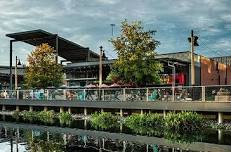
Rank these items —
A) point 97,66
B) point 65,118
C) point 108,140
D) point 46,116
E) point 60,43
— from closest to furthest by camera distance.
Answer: point 108,140
point 65,118
point 46,116
point 97,66
point 60,43

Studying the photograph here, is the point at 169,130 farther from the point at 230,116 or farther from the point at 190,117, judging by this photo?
the point at 230,116

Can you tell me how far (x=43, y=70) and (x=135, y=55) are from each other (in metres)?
17.0

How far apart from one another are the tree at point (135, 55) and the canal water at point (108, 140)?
10.9m

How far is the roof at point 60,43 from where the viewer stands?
6569 centimetres

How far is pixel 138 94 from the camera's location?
129 feet

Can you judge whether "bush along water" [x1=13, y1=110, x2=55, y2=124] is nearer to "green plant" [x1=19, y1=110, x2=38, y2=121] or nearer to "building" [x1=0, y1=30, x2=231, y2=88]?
"green plant" [x1=19, y1=110, x2=38, y2=121]

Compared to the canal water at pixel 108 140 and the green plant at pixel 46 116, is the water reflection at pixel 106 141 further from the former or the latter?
the green plant at pixel 46 116

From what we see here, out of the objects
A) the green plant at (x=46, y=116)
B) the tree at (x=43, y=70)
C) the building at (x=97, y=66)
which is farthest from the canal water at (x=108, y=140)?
the building at (x=97, y=66)

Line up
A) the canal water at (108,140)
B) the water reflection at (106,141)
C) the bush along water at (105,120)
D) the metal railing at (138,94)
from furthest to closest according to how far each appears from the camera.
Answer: the bush along water at (105,120)
the metal railing at (138,94)
the water reflection at (106,141)
the canal water at (108,140)

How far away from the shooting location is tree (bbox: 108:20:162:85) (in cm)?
4466

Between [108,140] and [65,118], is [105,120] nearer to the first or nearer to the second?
[65,118]

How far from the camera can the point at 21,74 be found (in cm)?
8388

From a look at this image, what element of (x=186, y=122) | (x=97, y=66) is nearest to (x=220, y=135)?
(x=186, y=122)

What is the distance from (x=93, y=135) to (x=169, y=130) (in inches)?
205
